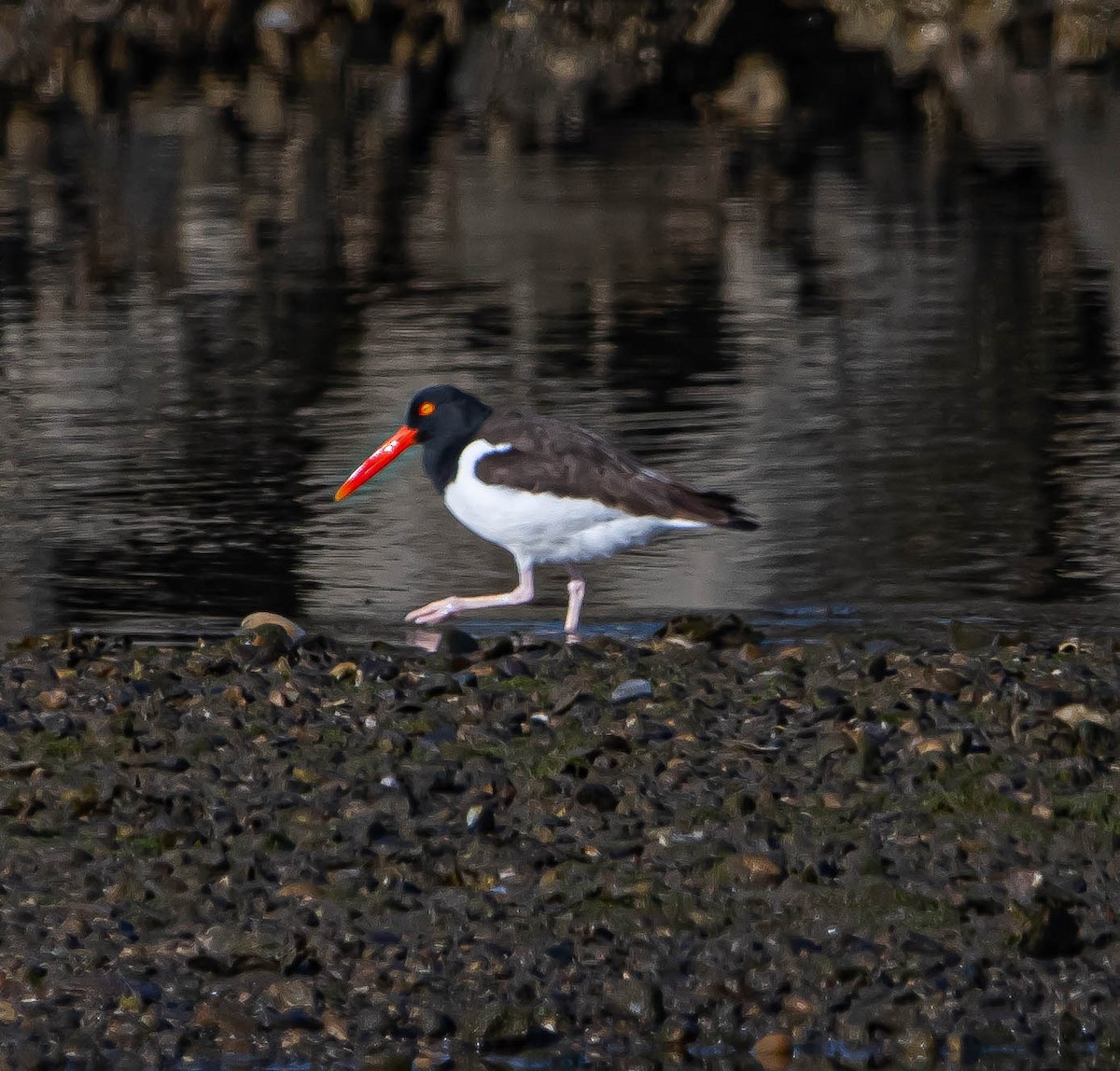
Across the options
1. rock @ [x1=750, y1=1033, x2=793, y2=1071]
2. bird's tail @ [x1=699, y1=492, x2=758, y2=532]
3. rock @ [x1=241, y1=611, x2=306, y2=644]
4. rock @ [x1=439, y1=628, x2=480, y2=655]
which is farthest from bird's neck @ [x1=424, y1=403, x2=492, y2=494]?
rock @ [x1=750, y1=1033, x2=793, y2=1071]

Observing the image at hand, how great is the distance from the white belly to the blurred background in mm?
467

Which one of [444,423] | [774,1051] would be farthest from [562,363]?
[774,1051]

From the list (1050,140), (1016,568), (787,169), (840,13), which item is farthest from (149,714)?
(840,13)

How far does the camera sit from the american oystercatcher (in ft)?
28.7

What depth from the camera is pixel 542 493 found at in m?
8.75

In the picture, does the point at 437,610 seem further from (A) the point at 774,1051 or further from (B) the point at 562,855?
(A) the point at 774,1051

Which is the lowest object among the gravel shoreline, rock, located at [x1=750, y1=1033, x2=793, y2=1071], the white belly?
rock, located at [x1=750, y1=1033, x2=793, y2=1071]

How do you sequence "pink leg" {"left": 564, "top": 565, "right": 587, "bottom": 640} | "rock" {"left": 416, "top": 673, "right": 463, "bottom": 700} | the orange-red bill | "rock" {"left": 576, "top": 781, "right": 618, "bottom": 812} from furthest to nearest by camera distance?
the orange-red bill < "pink leg" {"left": 564, "top": 565, "right": 587, "bottom": 640} < "rock" {"left": 416, "top": 673, "right": 463, "bottom": 700} < "rock" {"left": 576, "top": 781, "right": 618, "bottom": 812}

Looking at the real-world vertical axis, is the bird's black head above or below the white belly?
above

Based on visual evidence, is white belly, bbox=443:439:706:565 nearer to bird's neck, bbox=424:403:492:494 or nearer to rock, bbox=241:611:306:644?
bird's neck, bbox=424:403:492:494

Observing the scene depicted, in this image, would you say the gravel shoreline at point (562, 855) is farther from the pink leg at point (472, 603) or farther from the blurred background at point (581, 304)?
the blurred background at point (581, 304)

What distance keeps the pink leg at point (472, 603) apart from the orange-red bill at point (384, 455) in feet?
2.35

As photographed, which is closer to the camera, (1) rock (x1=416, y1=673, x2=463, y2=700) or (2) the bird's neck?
(1) rock (x1=416, y1=673, x2=463, y2=700)

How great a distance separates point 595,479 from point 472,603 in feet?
2.51
